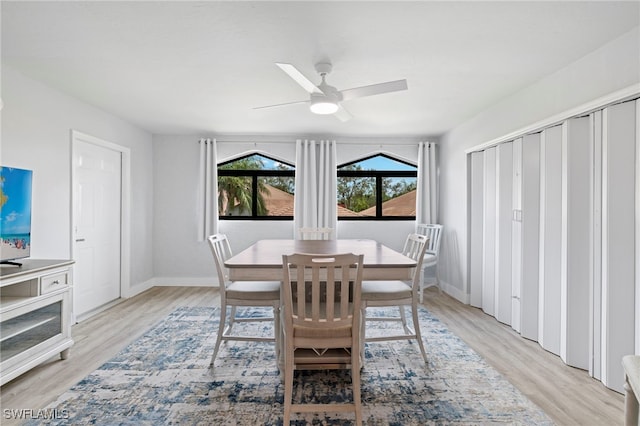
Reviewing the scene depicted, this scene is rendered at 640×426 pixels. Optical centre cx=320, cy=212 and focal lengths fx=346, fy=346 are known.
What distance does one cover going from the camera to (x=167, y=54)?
8.54ft

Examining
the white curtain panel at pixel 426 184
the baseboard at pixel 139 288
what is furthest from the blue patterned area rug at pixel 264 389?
the white curtain panel at pixel 426 184

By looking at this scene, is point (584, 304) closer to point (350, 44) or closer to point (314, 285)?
point (314, 285)

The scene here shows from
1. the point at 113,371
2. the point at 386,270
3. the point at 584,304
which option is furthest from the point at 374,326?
the point at 113,371

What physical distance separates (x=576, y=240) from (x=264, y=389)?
259 cm

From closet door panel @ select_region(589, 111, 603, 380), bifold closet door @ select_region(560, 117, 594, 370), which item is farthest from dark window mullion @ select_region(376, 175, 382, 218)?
closet door panel @ select_region(589, 111, 603, 380)

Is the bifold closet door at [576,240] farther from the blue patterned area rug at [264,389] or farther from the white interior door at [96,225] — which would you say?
the white interior door at [96,225]

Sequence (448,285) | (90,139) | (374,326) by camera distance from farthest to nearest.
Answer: (448,285) < (90,139) < (374,326)

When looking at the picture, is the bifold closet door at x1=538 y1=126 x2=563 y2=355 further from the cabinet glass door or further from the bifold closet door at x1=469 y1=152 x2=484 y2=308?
the cabinet glass door

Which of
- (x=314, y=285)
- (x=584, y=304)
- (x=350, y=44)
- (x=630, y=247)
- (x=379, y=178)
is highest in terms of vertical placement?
(x=350, y=44)

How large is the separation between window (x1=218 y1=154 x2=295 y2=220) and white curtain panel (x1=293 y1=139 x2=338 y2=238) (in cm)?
30

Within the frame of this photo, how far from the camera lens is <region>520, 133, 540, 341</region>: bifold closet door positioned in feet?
10.5

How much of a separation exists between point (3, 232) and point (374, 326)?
3.27 m

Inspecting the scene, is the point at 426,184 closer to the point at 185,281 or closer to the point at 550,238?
the point at 550,238

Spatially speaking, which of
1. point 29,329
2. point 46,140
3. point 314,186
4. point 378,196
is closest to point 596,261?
point 378,196
